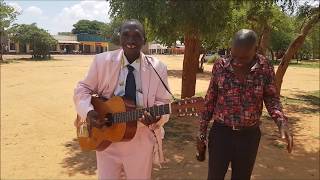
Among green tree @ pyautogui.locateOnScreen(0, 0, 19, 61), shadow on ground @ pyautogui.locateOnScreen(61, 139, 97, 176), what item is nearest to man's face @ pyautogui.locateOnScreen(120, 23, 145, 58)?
shadow on ground @ pyautogui.locateOnScreen(61, 139, 97, 176)

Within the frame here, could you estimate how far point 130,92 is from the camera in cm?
333

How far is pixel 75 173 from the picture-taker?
22.7 feet

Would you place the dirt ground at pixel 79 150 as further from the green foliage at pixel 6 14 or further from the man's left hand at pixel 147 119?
the green foliage at pixel 6 14

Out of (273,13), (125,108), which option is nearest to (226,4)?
(125,108)

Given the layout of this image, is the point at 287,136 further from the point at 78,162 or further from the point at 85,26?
the point at 85,26

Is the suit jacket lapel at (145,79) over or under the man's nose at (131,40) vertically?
under

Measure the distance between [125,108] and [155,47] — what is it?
83.9 m

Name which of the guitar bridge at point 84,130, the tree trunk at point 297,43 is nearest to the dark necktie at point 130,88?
the guitar bridge at point 84,130

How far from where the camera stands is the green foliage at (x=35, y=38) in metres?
48.1

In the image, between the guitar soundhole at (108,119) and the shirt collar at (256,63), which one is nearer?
the shirt collar at (256,63)

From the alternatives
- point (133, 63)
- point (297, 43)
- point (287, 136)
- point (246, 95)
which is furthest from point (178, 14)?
point (287, 136)

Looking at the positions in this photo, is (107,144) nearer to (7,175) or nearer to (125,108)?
(125,108)

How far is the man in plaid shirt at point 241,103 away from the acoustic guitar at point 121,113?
0.21m

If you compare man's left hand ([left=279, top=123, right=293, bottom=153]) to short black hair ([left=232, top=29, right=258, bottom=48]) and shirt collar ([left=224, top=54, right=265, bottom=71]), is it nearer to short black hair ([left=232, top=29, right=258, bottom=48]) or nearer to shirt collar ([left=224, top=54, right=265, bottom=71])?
shirt collar ([left=224, top=54, right=265, bottom=71])
